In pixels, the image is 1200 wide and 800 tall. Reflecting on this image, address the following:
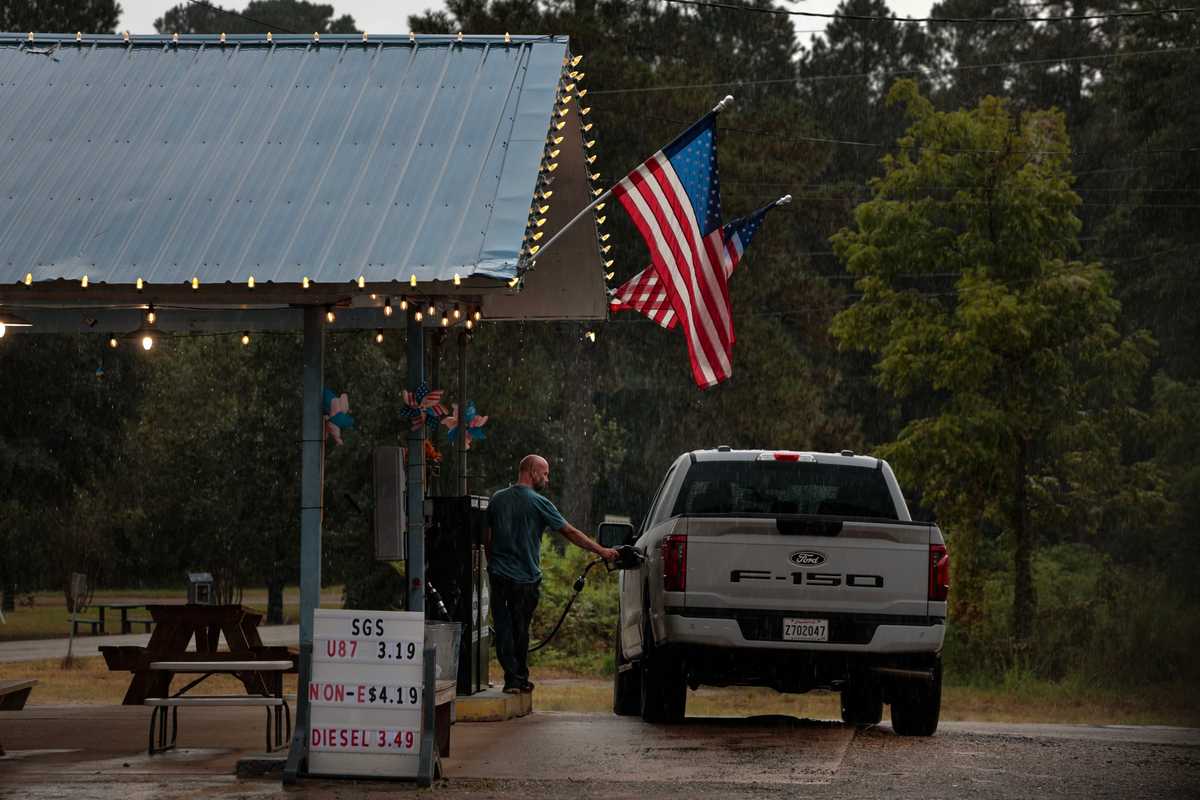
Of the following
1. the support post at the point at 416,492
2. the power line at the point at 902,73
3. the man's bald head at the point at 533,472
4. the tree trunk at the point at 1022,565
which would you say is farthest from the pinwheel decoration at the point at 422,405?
the power line at the point at 902,73

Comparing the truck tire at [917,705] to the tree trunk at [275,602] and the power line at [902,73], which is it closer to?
the power line at [902,73]

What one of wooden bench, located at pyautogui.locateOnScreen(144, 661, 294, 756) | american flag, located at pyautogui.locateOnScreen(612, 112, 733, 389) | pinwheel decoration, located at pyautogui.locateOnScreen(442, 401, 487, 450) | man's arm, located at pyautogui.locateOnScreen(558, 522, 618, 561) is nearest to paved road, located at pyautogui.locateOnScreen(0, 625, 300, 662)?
pinwheel decoration, located at pyautogui.locateOnScreen(442, 401, 487, 450)

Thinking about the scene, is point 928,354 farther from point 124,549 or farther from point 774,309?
point 124,549

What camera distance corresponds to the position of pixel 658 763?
42.0 ft

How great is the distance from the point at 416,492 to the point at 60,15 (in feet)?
129

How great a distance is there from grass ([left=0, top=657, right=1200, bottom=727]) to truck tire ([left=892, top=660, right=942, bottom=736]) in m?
6.46

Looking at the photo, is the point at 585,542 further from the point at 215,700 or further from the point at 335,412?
the point at 215,700

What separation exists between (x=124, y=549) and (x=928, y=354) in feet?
131

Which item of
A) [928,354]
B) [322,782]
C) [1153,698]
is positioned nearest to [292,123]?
[322,782]

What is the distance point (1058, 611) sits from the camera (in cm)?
3494

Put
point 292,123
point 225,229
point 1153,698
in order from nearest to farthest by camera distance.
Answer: point 225,229
point 292,123
point 1153,698

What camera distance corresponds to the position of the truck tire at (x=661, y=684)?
15.5 meters

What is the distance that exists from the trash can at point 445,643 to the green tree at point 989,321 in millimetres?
22259

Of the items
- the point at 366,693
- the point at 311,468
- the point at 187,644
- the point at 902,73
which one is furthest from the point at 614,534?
the point at 902,73
